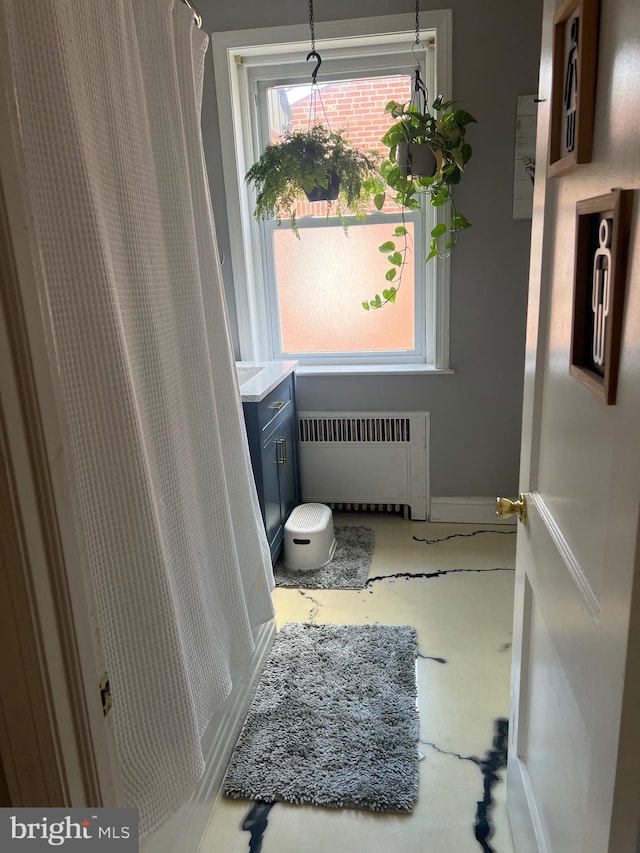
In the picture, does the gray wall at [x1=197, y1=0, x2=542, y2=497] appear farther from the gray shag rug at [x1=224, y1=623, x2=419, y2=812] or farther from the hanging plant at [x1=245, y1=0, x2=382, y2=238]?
the gray shag rug at [x1=224, y1=623, x2=419, y2=812]

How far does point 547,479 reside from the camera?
3.52 ft

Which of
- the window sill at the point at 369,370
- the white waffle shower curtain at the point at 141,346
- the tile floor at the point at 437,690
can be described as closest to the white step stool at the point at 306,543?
the tile floor at the point at 437,690

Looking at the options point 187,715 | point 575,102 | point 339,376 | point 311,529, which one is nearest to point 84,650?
point 187,715

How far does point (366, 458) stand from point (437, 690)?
1.33m

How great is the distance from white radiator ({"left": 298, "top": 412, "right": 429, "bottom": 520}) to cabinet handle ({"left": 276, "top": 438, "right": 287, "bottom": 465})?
34 centimetres

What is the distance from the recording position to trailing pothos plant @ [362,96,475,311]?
2.45m

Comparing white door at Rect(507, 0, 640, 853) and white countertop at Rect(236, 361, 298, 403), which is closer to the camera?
white door at Rect(507, 0, 640, 853)

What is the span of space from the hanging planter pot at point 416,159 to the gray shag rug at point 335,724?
1.79 metres

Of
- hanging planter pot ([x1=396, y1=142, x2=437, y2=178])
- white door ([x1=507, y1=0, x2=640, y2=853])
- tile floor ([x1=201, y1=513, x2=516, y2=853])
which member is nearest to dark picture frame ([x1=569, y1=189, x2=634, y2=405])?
white door ([x1=507, y1=0, x2=640, y2=853])

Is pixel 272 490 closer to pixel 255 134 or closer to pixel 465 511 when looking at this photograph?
pixel 465 511

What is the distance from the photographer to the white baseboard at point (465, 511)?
3.03m

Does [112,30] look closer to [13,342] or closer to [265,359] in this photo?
[13,342]

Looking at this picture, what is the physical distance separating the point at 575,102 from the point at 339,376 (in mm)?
2186

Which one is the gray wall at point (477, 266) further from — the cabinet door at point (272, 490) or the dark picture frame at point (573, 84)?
the dark picture frame at point (573, 84)
